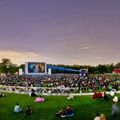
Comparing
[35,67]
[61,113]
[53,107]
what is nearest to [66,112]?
[61,113]

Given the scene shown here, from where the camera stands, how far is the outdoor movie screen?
460 feet

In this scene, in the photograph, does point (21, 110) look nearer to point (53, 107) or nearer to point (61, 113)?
point (53, 107)

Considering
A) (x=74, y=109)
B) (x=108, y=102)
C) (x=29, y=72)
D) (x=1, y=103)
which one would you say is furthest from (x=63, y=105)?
(x=29, y=72)

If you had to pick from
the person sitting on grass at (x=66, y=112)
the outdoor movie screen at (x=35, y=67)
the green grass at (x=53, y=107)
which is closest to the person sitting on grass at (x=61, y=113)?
the person sitting on grass at (x=66, y=112)

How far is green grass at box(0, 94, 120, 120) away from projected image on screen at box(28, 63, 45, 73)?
3661 inches

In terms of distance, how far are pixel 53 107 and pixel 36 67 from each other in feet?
333

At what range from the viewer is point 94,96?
1745 inches

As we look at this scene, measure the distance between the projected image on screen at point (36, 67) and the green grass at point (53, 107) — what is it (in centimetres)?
9298

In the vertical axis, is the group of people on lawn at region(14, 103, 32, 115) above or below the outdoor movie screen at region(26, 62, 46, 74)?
below

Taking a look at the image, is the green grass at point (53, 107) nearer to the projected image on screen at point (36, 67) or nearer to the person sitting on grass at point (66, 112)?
the person sitting on grass at point (66, 112)

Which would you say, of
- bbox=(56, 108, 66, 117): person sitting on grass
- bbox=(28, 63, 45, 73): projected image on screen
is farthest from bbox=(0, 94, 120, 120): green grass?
bbox=(28, 63, 45, 73): projected image on screen

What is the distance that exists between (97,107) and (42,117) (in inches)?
262

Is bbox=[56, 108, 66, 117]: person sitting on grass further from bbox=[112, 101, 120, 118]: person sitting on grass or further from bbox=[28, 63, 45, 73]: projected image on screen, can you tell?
bbox=[28, 63, 45, 73]: projected image on screen

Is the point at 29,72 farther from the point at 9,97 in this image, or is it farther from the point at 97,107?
the point at 97,107
